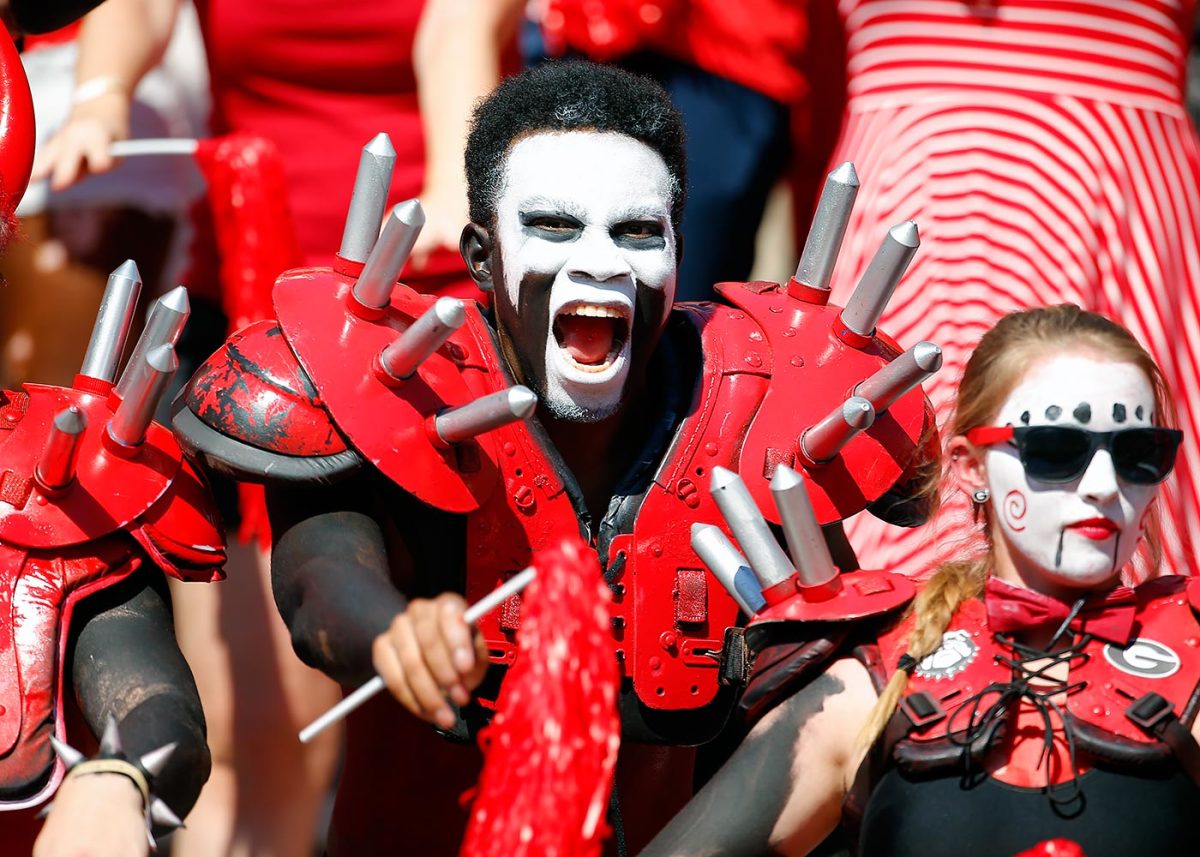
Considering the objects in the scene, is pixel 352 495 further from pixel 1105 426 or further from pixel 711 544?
pixel 1105 426

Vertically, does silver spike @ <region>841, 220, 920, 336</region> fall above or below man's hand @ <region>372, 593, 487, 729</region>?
above

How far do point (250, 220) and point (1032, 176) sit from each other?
1.23 metres

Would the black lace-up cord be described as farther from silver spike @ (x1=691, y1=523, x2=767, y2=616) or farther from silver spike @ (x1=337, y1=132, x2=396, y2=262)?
silver spike @ (x1=337, y1=132, x2=396, y2=262)

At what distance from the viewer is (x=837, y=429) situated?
2.73 meters

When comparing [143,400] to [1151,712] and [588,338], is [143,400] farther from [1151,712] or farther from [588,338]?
[1151,712]

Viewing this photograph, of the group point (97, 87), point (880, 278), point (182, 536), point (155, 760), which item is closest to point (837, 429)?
point (880, 278)

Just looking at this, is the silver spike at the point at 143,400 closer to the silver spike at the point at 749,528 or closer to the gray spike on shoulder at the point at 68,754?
the gray spike on shoulder at the point at 68,754

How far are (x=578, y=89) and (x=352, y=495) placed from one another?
580 millimetres

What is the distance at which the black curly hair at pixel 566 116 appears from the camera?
281cm

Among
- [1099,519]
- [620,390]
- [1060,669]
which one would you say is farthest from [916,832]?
[620,390]

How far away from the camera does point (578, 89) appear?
2828 millimetres

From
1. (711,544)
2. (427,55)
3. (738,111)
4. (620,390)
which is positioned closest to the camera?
(711,544)

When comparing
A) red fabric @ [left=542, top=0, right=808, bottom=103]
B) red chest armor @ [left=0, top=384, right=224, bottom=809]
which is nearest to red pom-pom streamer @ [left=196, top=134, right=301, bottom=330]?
red fabric @ [left=542, top=0, right=808, bottom=103]

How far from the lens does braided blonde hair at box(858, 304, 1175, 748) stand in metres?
2.47
